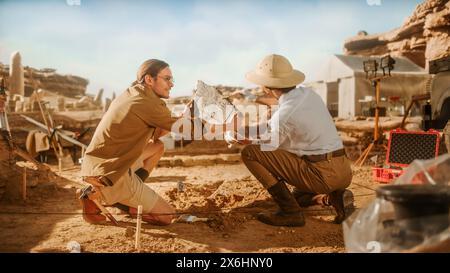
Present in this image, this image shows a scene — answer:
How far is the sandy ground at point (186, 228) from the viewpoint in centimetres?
291

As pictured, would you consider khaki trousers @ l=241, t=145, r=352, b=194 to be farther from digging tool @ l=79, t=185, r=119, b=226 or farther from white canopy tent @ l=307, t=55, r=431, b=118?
white canopy tent @ l=307, t=55, r=431, b=118

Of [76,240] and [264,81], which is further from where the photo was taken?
[264,81]

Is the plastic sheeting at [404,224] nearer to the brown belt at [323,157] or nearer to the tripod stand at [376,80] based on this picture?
the brown belt at [323,157]

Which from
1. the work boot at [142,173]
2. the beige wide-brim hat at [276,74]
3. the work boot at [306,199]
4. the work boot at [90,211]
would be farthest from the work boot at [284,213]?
the work boot at [90,211]

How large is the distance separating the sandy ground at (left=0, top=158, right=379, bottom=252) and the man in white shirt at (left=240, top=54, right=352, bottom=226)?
254mm

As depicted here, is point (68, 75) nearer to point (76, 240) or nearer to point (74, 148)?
point (74, 148)

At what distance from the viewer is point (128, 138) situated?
11.0 feet

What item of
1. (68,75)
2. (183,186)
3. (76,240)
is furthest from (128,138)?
(68,75)

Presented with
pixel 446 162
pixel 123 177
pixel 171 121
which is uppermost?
pixel 171 121

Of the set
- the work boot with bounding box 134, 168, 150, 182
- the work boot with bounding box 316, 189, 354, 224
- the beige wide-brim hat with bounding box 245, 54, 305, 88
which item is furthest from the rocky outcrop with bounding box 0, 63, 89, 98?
the work boot with bounding box 316, 189, 354, 224

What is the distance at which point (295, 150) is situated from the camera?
357cm

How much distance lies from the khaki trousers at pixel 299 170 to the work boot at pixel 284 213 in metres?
0.09
